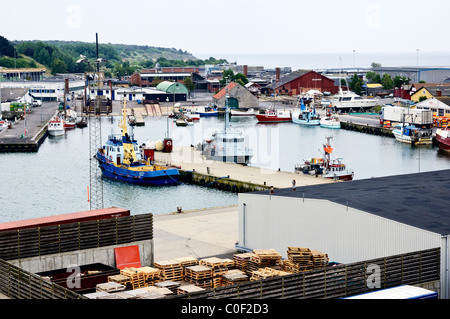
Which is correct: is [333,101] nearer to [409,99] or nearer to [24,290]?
[409,99]

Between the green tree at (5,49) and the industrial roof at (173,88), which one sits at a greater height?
the green tree at (5,49)

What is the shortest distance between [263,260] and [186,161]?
27.5 m

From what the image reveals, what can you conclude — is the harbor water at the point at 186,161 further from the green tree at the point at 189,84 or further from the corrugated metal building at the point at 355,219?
the green tree at the point at 189,84

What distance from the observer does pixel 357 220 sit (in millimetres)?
18562

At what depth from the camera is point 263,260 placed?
18.1 meters

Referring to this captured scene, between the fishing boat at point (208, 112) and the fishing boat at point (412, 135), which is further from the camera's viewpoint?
the fishing boat at point (208, 112)

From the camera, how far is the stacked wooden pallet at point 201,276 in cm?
1719

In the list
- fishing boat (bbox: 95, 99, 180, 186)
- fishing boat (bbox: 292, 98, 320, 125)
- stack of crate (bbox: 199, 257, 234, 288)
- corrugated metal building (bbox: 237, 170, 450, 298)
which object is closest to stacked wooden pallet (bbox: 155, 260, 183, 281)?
stack of crate (bbox: 199, 257, 234, 288)

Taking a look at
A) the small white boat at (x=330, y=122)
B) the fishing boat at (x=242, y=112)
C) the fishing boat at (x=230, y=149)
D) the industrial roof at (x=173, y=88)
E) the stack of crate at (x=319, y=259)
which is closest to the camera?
the stack of crate at (x=319, y=259)

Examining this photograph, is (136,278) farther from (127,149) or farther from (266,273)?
(127,149)

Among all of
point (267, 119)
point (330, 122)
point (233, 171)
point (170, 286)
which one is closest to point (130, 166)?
point (233, 171)

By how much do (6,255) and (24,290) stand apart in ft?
12.1

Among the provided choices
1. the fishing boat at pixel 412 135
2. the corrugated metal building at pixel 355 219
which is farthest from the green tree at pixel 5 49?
the corrugated metal building at pixel 355 219

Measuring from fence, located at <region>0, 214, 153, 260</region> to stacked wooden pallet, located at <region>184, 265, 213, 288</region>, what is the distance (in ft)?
10.2
